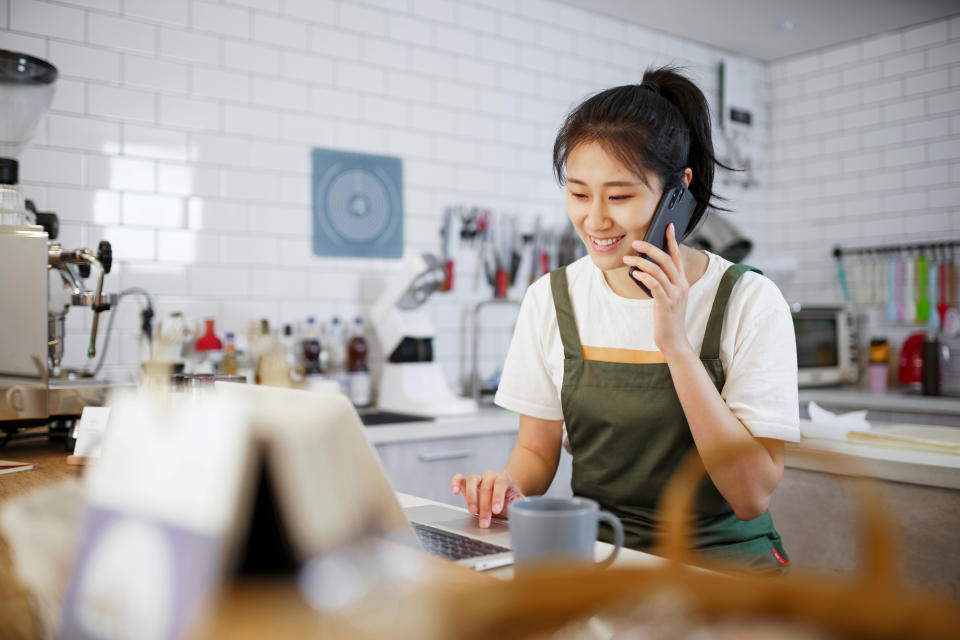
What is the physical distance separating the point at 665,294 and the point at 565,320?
10.9 inches

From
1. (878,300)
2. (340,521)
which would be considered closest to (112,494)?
(340,521)

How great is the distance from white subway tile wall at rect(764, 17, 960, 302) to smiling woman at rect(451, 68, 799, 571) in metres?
3.09

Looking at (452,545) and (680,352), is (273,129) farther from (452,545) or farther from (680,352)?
(452,545)

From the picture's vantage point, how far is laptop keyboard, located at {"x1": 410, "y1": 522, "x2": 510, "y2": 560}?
982 millimetres

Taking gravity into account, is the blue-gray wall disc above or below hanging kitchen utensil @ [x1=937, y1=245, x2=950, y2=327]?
above

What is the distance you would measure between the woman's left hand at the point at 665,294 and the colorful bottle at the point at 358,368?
1749 mm

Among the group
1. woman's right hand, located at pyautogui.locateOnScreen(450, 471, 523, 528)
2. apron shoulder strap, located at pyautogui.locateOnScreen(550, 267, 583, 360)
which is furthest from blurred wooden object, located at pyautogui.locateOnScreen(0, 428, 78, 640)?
apron shoulder strap, located at pyautogui.locateOnScreen(550, 267, 583, 360)

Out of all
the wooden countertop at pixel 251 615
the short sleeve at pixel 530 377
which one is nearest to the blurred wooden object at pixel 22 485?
the wooden countertop at pixel 251 615

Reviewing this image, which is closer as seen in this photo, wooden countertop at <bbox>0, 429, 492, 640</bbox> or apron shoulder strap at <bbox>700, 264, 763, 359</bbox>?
wooden countertop at <bbox>0, 429, 492, 640</bbox>

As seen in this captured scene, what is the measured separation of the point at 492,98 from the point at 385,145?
0.61 metres

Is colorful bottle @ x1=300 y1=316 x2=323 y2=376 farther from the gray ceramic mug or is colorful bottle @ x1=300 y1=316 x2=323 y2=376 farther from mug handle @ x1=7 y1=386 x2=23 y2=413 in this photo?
the gray ceramic mug

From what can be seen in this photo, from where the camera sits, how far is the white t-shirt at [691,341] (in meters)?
1.34

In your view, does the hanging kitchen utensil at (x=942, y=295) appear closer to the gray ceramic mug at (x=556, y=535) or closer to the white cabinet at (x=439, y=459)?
the white cabinet at (x=439, y=459)

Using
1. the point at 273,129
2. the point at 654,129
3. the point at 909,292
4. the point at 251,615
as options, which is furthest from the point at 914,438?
the point at 909,292
